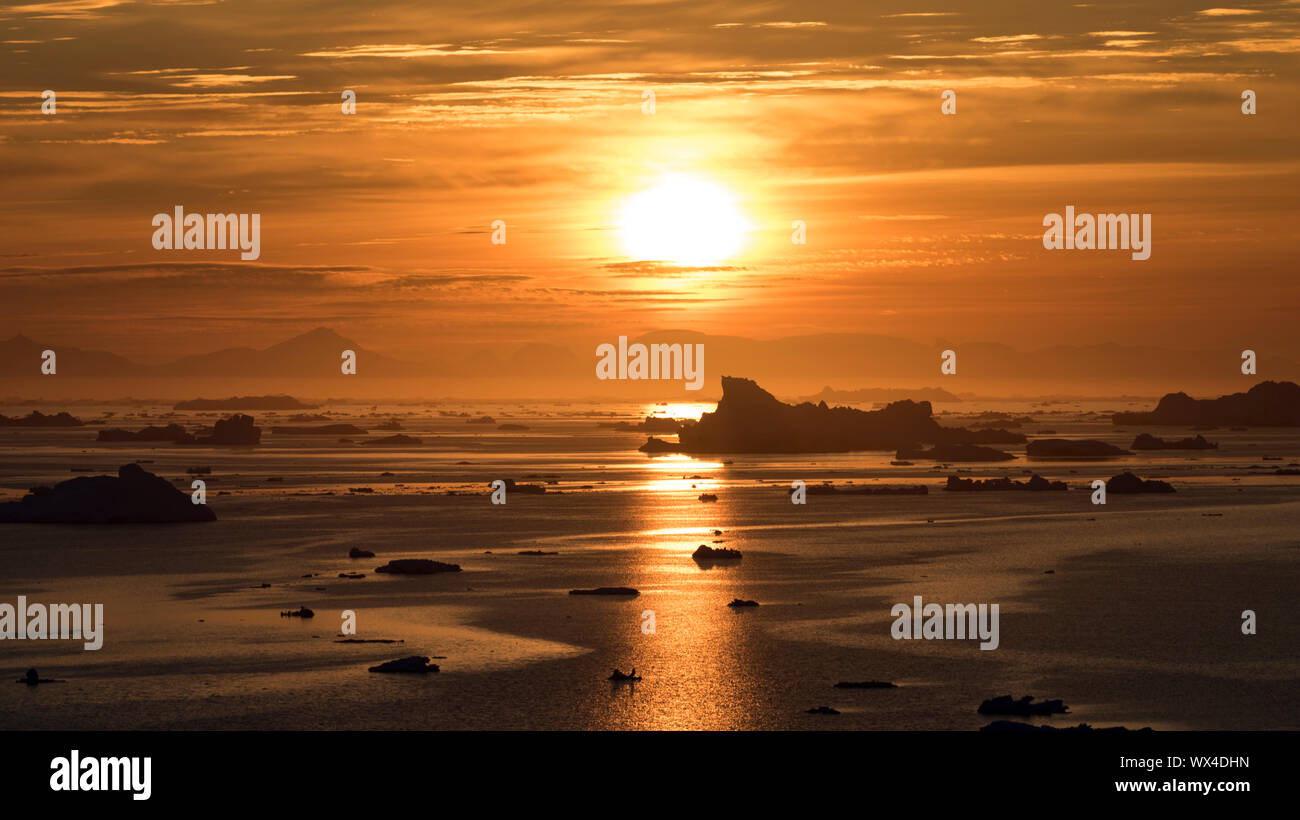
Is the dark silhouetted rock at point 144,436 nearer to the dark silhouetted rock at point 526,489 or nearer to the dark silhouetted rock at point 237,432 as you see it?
the dark silhouetted rock at point 237,432

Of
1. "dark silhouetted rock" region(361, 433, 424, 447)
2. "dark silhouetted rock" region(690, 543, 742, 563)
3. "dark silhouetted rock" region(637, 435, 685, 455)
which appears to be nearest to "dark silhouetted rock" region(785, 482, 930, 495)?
"dark silhouetted rock" region(690, 543, 742, 563)

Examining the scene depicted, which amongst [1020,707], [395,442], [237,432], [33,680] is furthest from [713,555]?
[395,442]

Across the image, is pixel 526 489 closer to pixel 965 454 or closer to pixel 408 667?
pixel 965 454

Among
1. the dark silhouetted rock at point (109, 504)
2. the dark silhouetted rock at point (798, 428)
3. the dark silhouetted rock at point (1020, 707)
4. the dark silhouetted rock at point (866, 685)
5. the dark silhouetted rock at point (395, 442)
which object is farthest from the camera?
the dark silhouetted rock at point (395, 442)

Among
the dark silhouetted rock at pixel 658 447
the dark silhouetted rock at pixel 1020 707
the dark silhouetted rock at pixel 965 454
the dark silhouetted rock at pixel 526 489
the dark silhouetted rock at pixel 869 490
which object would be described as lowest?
the dark silhouetted rock at pixel 1020 707

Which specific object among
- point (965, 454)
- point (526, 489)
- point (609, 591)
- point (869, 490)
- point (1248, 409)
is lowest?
point (609, 591)

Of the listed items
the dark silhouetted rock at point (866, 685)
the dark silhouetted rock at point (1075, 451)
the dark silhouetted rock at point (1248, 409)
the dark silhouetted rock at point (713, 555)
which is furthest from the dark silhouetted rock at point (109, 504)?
the dark silhouetted rock at point (1248, 409)
